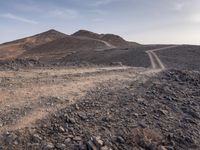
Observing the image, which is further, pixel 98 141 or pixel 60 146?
pixel 98 141

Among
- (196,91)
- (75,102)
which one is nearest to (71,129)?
(75,102)

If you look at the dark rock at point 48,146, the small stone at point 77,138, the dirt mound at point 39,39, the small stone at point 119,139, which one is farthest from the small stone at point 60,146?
the dirt mound at point 39,39

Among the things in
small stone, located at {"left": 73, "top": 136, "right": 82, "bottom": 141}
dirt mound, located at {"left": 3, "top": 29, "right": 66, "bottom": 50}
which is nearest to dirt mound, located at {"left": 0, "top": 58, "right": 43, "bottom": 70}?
small stone, located at {"left": 73, "top": 136, "right": 82, "bottom": 141}

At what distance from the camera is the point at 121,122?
9.62 m

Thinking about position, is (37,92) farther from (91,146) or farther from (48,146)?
(91,146)

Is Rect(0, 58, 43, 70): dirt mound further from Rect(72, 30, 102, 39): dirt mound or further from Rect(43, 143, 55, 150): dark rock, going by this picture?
→ Rect(72, 30, 102, 39): dirt mound

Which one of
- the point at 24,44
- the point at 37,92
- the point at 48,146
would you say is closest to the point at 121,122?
the point at 48,146

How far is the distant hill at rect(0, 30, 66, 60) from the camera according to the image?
55.5 m

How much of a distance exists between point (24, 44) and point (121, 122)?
5782 centimetres

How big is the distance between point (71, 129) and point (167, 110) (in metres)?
3.86

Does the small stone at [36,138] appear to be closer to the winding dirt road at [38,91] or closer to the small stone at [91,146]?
the winding dirt road at [38,91]

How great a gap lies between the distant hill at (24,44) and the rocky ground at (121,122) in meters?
39.0

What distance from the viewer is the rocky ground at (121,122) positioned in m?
8.12

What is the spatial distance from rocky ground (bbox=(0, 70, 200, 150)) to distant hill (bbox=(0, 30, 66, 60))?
39.0 m
